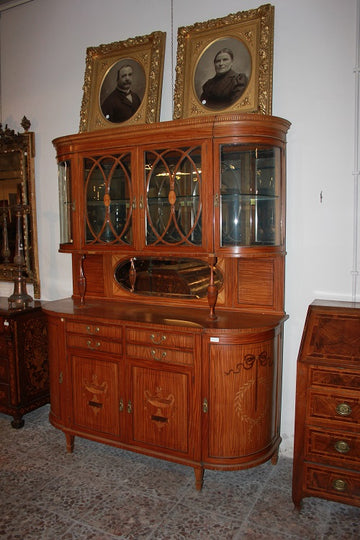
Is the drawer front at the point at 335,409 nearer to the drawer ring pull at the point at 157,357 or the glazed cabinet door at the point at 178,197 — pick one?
the drawer ring pull at the point at 157,357

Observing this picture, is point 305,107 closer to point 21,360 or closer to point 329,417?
point 329,417

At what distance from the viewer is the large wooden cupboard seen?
2.47 m

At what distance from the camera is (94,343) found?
2799 millimetres

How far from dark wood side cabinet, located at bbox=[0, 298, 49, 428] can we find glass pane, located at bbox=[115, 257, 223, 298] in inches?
34.6

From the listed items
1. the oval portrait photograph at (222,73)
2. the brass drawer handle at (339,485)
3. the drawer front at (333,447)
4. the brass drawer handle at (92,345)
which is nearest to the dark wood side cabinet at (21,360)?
the brass drawer handle at (92,345)

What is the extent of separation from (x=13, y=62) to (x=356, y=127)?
3024 mm

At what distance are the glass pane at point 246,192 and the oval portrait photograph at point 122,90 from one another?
1.00 m

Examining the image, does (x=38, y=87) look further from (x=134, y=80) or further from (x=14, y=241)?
(x=14, y=241)

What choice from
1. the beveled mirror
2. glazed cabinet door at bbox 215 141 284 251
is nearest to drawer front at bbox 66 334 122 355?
glazed cabinet door at bbox 215 141 284 251

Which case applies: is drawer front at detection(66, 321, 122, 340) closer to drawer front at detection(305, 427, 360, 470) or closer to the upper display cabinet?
the upper display cabinet

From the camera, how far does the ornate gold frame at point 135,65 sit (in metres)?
3.00

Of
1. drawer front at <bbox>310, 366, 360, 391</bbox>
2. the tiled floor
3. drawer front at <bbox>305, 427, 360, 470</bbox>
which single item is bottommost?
the tiled floor

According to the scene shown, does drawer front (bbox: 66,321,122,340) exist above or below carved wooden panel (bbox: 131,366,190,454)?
above

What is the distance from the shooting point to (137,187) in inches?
108
